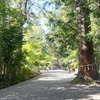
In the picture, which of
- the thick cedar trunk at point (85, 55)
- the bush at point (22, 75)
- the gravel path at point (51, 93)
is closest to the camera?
the gravel path at point (51, 93)

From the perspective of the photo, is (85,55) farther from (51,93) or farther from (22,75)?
(22,75)

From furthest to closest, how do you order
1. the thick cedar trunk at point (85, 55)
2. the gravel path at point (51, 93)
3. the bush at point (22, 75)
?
1. the bush at point (22, 75)
2. the thick cedar trunk at point (85, 55)
3. the gravel path at point (51, 93)

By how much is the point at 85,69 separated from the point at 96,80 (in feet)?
3.42

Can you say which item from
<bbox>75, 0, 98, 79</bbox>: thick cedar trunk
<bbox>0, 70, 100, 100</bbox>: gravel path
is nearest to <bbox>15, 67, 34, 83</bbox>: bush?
<bbox>0, 70, 100, 100</bbox>: gravel path

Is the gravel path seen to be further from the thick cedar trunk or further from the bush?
the bush

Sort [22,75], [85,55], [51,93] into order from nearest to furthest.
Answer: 1. [51,93]
2. [85,55]
3. [22,75]

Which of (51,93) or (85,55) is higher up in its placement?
(85,55)

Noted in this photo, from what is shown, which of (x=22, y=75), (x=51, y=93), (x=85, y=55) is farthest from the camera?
(x=22, y=75)

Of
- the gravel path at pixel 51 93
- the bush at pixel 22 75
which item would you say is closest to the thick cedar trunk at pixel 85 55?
the gravel path at pixel 51 93

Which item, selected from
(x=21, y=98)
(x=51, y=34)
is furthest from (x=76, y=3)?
(x=51, y=34)

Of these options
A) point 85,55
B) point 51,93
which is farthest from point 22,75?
point 51,93

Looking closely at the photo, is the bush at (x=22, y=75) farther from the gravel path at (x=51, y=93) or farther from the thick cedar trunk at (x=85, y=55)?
the thick cedar trunk at (x=85, y=55)

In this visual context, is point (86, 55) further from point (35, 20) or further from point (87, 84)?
point (35, 20)

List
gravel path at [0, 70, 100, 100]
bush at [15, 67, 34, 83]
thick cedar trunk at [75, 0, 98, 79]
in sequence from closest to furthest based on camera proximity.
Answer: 1. gravel path at [0, 70, 100, 100]
2. thick cedar trunk at [75, 0, 98, 79]
3. bush at [15, 67, 34, 83]
